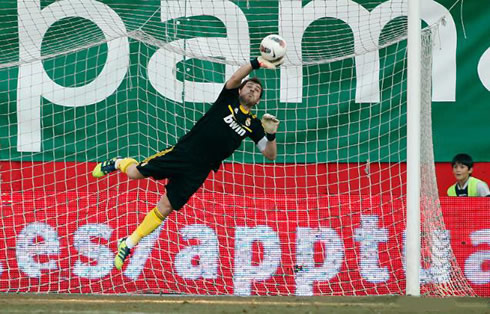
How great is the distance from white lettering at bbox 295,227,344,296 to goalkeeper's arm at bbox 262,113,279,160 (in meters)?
1.26

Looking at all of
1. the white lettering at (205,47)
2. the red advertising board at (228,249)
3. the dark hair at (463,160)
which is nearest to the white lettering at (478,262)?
the red advertising board at (228,249)

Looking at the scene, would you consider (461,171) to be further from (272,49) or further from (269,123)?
(272,49)

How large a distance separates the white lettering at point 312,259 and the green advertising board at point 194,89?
1.29 m

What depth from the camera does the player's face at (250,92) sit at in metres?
6.89

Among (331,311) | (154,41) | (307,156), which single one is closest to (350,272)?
(307,156)

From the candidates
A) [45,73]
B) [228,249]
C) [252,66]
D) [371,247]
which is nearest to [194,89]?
[45,73]

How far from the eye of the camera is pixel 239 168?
30.3ft

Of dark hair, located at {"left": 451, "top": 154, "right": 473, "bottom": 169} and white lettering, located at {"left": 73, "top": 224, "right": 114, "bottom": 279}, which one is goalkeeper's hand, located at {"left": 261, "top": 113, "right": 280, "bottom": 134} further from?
dark hair, located at {"left": 451, "top": 154, "right": 473, "bottom": 169}

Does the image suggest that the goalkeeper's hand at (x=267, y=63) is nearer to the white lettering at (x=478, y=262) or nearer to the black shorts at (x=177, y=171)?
the black shorts at (x=177, y=171)

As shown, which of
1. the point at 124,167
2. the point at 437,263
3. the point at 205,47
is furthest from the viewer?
the point at 205,47

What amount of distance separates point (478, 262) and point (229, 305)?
11.7ft

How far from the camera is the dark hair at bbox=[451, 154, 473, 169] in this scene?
8445 mm

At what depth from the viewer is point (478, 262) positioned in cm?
815

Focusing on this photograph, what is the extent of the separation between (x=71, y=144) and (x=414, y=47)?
439cm
